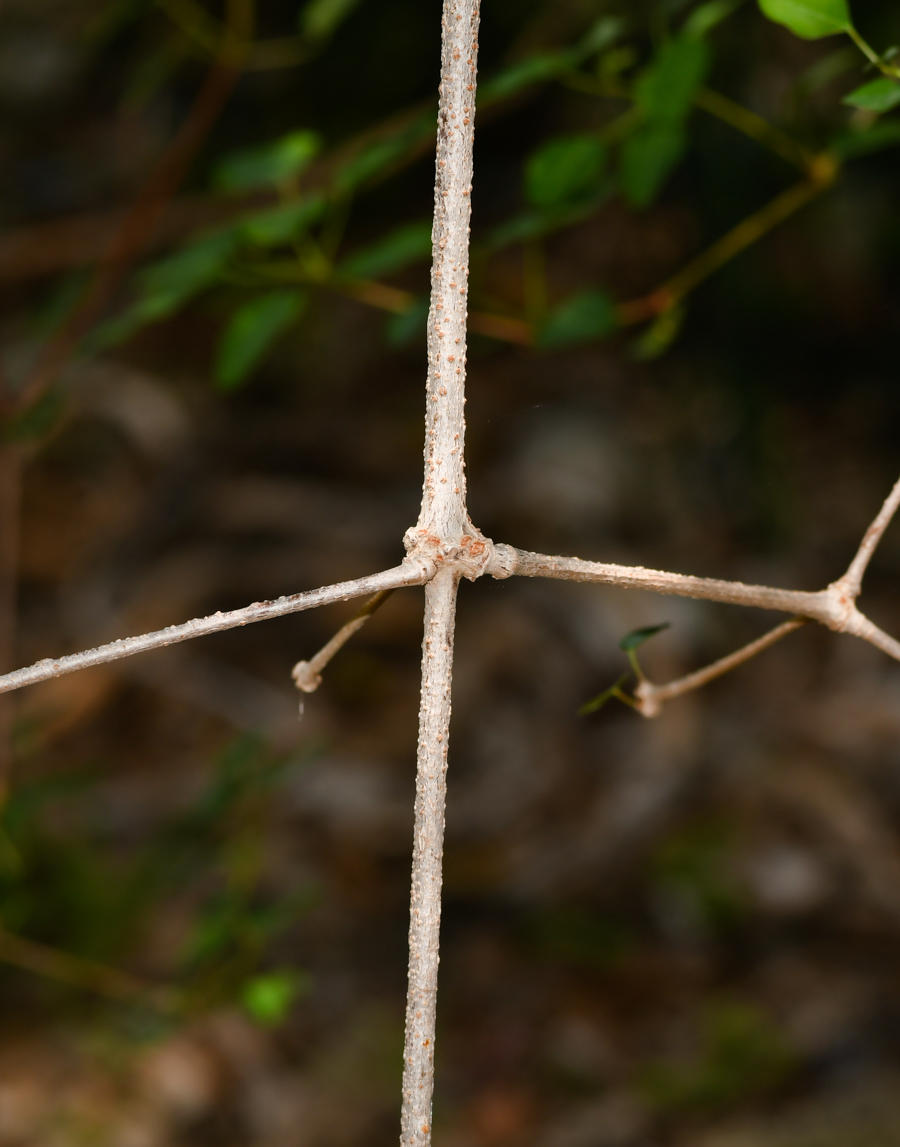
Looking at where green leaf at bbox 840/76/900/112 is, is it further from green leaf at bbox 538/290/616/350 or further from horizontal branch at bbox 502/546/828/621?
green leaf at bbox 538/290/616/350

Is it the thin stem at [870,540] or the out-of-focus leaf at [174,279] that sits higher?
the out-of-focus leaf at [174,279]

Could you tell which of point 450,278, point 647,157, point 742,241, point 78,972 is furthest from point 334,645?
point 78,972

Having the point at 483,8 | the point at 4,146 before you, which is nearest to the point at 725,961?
the point at 483,8

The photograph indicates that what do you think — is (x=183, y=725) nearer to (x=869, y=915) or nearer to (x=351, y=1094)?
(x=351, y=1094)

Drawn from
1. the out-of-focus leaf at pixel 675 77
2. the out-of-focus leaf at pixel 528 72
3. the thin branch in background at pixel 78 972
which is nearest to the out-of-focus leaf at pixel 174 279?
the out-of-focus leaf at pixel 528 72

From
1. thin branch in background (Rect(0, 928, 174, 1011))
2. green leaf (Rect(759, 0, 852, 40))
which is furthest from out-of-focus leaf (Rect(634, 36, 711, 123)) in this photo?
thin branch in background (Rect(0, 928, 174, 1011))

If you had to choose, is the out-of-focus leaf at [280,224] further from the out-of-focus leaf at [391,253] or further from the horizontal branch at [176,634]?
the horizontal branch at [176,634]
